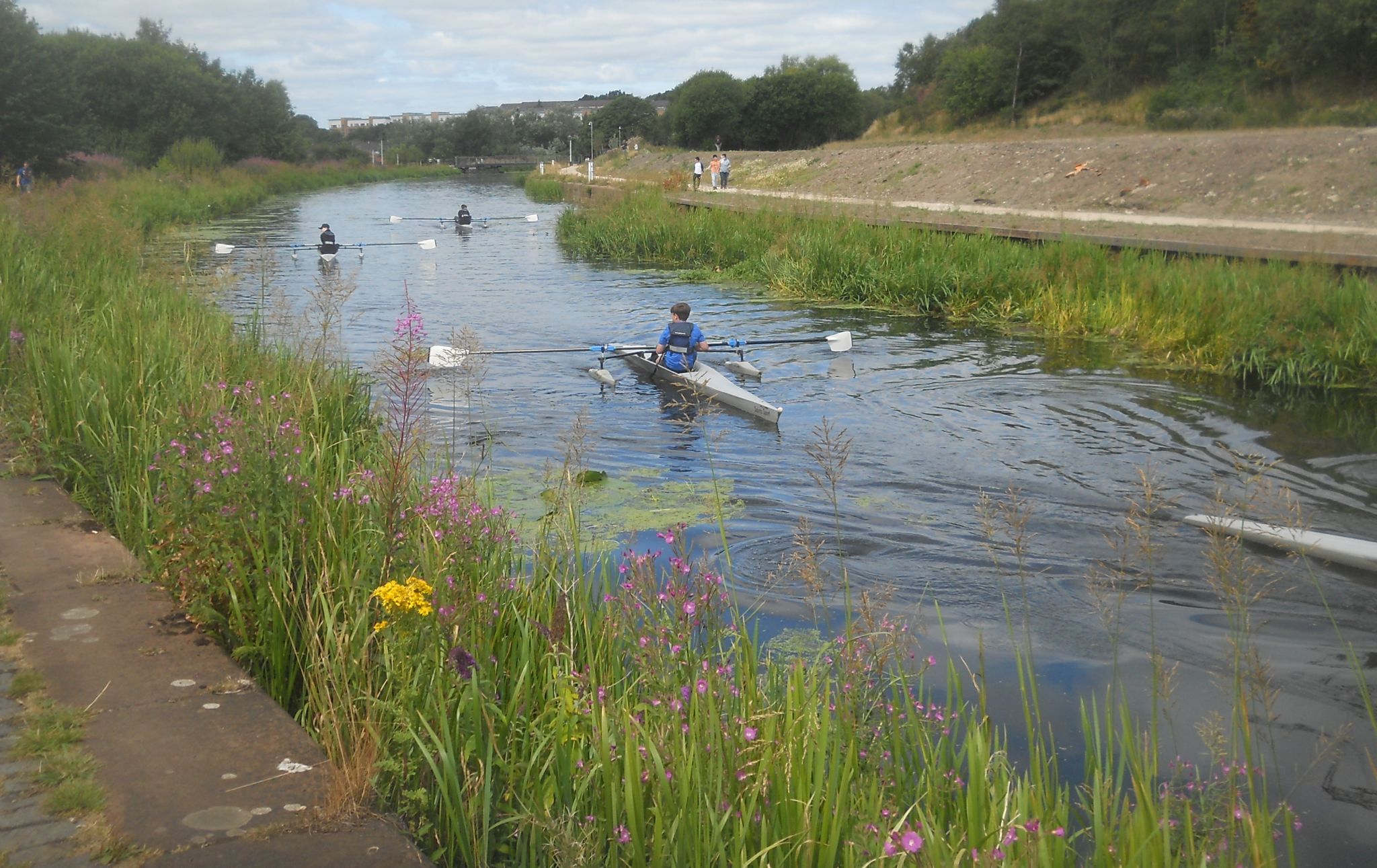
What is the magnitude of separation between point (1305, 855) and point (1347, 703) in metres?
1.65

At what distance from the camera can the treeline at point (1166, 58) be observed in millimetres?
35969

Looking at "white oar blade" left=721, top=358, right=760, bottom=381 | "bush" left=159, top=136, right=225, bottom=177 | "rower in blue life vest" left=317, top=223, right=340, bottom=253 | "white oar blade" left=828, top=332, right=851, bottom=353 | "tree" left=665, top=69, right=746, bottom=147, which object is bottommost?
"white oar blade" left=721, top=358, right=760, bottom=381

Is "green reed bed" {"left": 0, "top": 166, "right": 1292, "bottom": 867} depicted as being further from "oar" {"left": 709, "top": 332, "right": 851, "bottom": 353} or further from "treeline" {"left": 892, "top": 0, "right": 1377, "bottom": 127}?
"treeline" {"left": 892, "top": 0, "right": 1377, "bottom": 127}

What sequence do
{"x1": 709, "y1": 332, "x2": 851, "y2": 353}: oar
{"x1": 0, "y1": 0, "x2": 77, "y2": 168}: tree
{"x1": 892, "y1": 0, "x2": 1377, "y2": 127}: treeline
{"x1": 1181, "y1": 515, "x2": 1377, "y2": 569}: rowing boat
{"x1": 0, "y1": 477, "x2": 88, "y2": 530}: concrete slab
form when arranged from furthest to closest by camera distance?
1. {"x1": 892, "y1": 0, "x2": 1377, "y2": 127}: treeline
2. {"x1": 0, "y1": 0, "x2": 77, "y2": 168}: tree
3. {"x1": 709, "y1": 332, "x2": 851, "y2": 353}: oar
4. {"x1": 1181, "y1": 515, "x2": 1377, "y2": 569}: rowing boat
5. {"x1": 0, "y1": 477, "x2": 88, "y2": 530}: concrete slab

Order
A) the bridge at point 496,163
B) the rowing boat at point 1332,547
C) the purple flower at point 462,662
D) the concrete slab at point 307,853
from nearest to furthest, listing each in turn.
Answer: the concrete slab at point 307,853
the purple flower at point 462,662
the rowing boat at point 1332,547
the bridge at point 496,163

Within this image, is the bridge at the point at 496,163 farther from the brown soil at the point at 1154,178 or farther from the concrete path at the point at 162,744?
the concrete path at the point at 162,744

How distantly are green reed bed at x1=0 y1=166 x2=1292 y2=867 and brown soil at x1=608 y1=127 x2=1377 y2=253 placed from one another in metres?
13.6

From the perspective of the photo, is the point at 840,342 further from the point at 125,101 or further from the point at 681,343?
the point at 125,101

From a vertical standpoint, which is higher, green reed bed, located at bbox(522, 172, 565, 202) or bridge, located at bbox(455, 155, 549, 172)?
bridge, located at bbox(455, 155, 549, 172)

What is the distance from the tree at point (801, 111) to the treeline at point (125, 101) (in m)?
31.8

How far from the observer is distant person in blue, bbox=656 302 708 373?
12070 millimetres

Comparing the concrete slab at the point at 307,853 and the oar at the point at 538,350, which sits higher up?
the concrete slab at the point at 307,853

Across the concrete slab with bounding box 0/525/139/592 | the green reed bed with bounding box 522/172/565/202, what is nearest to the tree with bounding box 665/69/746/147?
the green reed bed with bounding box 522/172/565/202

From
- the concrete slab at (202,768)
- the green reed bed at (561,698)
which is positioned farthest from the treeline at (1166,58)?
the concrete slab at (202,768)
